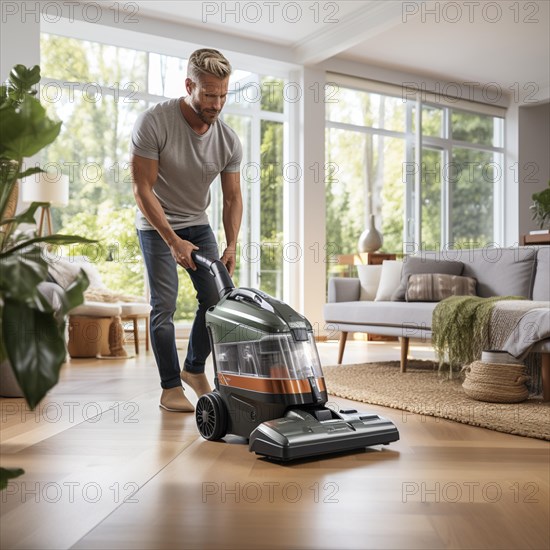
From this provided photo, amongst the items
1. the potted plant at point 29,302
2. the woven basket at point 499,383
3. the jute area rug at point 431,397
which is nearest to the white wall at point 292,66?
the jute area rug at point 431,397

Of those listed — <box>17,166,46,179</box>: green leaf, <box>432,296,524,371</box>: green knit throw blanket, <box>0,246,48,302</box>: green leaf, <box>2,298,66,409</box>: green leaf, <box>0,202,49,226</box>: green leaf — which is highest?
<box>17,166,46,179</box>: green leaf

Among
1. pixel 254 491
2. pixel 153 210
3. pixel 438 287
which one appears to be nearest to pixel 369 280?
pixel 438 287

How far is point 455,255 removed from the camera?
15.6ft

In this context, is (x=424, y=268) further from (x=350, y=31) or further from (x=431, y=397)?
(x=350, y=31)

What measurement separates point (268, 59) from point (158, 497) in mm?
6037

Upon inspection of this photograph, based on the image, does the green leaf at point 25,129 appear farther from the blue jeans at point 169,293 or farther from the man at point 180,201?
the blue jeans at point 169,293

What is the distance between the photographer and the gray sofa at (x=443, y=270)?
13.3ft

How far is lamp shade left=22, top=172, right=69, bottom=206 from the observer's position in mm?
5480

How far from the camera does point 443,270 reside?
462cm

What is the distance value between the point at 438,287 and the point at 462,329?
0.84 metres

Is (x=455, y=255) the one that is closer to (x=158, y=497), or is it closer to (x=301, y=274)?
(x=301, y=274)

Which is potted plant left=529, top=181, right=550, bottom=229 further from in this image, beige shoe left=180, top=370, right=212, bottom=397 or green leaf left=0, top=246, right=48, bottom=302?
green leaf left=0, top=246, right=48, bottom=302

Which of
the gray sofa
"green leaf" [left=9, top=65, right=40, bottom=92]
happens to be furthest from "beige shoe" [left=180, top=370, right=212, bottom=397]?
"green leaf" [left=9, top=65, right=40, bottom=92]

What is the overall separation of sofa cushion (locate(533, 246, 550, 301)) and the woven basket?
39.6 inches
